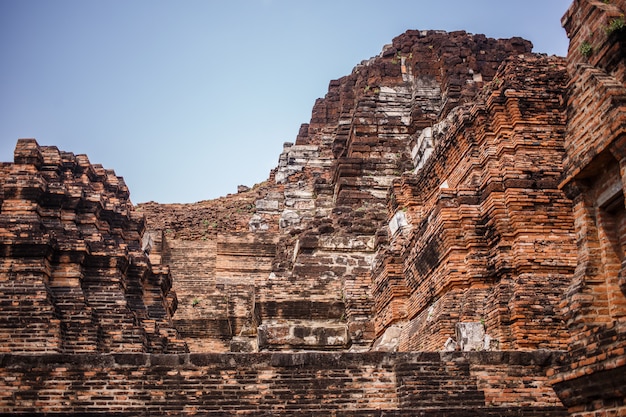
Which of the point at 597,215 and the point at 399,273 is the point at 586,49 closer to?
the point at 597,215

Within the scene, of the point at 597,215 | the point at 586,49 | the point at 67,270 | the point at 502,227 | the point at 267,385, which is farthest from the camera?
the point at 67,270

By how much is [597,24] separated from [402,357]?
4704mm

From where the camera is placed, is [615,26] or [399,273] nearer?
[615,26]

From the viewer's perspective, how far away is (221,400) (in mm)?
10734

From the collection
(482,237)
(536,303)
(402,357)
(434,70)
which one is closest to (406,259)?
(482,237)

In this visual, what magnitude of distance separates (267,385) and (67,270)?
26.4 ft

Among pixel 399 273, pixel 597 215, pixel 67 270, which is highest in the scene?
pixel 399 273

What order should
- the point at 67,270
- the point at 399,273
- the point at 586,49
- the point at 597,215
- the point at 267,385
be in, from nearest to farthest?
the point at 597,215 < the point at 586,49 < the point at 267,385 < the point at 67,270 < the point at 399,273

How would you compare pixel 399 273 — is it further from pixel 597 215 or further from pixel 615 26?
pixel 615 26

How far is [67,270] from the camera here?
57.5 ft

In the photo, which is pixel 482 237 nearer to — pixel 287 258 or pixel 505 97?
pixel 505 97

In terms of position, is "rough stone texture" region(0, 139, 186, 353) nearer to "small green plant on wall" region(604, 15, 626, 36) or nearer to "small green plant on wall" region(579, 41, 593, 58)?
"small green plant on wall" region(579, 41, 593, 58)

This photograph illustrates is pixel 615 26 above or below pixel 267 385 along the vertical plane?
above

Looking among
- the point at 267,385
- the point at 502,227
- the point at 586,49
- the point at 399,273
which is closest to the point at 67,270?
the point at 399,273
